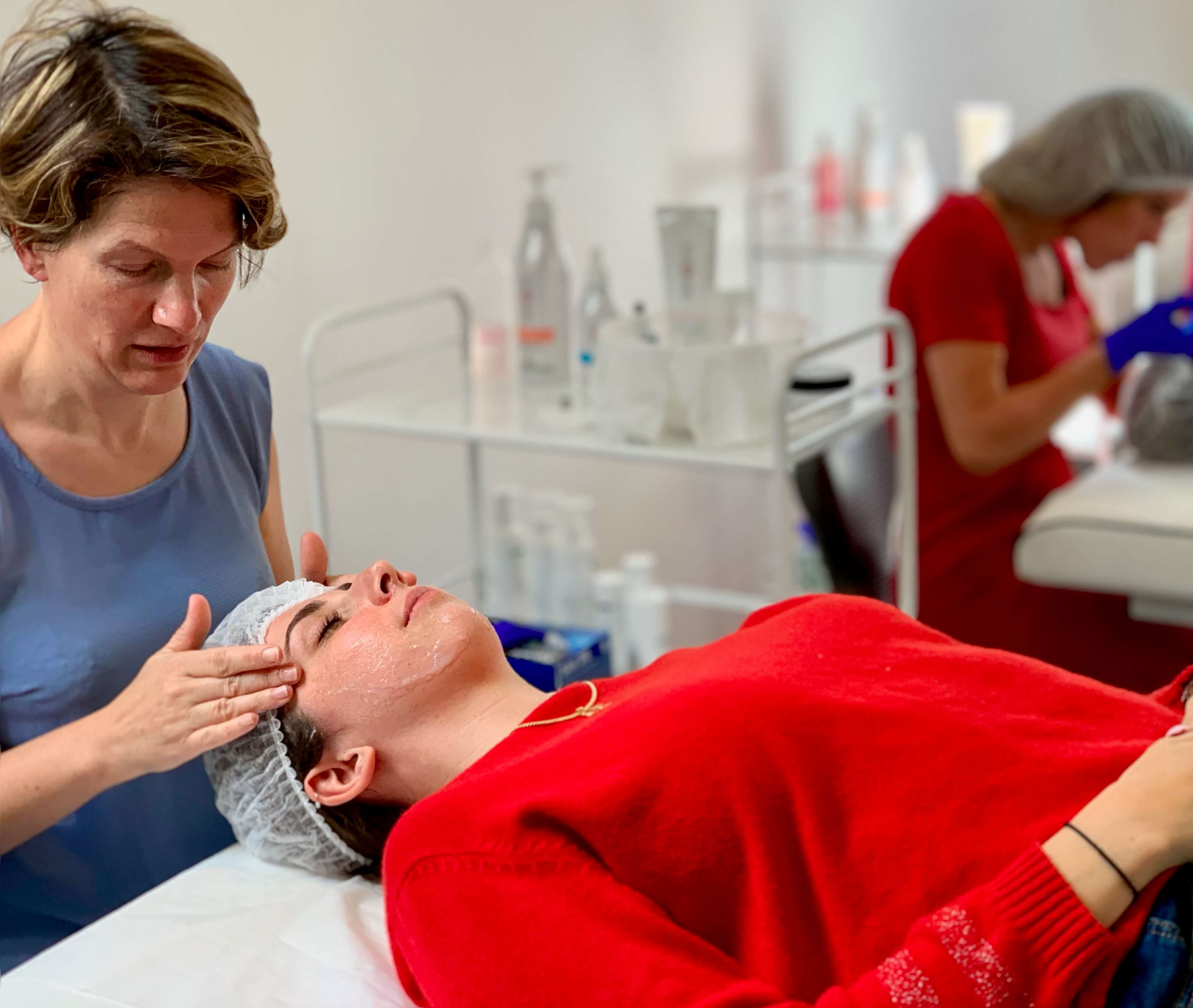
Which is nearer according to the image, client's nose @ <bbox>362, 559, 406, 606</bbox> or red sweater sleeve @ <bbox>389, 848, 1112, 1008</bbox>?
red sweater sleeve @ <bbox>389, 848, 1112, 1008</bbox>

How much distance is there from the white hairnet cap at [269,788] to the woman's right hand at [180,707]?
36 millimetres

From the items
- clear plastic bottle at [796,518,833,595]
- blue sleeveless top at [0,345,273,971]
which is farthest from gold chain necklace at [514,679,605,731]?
clear plastic bottle at [796,518,833,595]

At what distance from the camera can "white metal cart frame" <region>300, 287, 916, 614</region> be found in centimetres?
158

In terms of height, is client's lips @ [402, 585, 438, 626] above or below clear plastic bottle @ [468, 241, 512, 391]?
below

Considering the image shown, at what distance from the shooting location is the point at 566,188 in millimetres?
Answer: 2389

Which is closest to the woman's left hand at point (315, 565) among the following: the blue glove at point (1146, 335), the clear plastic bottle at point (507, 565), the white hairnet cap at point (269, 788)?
the white hairnet cap at point (269, 788)

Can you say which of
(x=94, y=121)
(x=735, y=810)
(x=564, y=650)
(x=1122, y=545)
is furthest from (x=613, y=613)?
(x=94, y=121)

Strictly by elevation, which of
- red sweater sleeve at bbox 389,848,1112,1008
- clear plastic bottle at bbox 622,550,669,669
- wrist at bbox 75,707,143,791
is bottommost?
clear plastic bottle at bbox 622,550,669,669

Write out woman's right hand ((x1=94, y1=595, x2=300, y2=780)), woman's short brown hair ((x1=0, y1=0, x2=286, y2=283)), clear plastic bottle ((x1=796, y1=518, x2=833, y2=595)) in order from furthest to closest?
1. clear plastic bottle ((x1=796, y1=518, x2=833, y2=595))
2. woman's right hand ((x1=94, y1=595, x2=300, y2=780))
3. woman's short brown hair ((x1=0, y1=0, x2=286, y2=283))

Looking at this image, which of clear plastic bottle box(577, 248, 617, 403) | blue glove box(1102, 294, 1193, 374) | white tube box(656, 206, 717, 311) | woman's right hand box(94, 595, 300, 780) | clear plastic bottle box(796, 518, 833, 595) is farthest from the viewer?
clear plastic bottle box(796, 518, 833, 595)

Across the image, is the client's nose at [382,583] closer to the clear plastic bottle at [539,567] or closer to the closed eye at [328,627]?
the closed eye at [328,627]

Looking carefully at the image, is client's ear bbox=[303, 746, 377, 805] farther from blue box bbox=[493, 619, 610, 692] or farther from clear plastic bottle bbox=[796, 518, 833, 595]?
clear plastic bottle bbox=[796, 518, 833, 595]

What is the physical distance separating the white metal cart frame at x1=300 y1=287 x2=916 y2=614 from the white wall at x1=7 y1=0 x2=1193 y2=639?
0.04 m

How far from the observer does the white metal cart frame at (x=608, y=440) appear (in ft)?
5.19
